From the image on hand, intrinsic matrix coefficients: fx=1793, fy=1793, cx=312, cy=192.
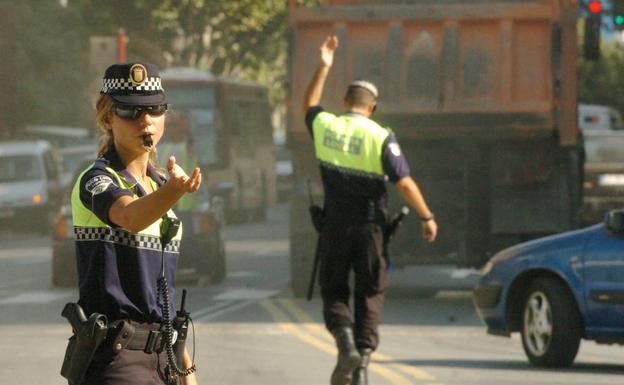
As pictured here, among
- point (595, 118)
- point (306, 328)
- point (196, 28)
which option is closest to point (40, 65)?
point (196, 28)

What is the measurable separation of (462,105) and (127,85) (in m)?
12.7

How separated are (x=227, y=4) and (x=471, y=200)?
3576cm

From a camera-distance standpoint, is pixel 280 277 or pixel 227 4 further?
pixel 227 4

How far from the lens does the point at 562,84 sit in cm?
1784

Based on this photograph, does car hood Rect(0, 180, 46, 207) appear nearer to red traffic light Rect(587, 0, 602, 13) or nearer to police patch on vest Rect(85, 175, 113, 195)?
red traffic light Rect(587, 0, 602, 13)

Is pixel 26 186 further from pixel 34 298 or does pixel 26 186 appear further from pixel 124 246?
pixel 124 246

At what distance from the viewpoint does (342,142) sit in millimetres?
11141

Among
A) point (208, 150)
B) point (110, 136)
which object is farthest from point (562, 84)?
point (208, 150)

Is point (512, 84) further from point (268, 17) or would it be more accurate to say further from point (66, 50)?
point (66, 50)

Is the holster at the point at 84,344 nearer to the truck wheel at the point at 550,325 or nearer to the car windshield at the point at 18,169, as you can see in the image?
the truck wheel at the point at 550,325

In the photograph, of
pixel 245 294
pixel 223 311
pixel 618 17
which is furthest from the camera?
pixel 618 17

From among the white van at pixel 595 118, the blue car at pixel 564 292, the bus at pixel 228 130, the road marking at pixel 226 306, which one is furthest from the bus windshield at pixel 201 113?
the blue car at pixel 564 292

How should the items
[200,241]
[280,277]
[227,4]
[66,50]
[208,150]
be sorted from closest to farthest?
[200,241], [280,277], [208,150], [227,4], [66,50]

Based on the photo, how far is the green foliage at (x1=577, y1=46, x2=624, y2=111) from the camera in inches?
2879
